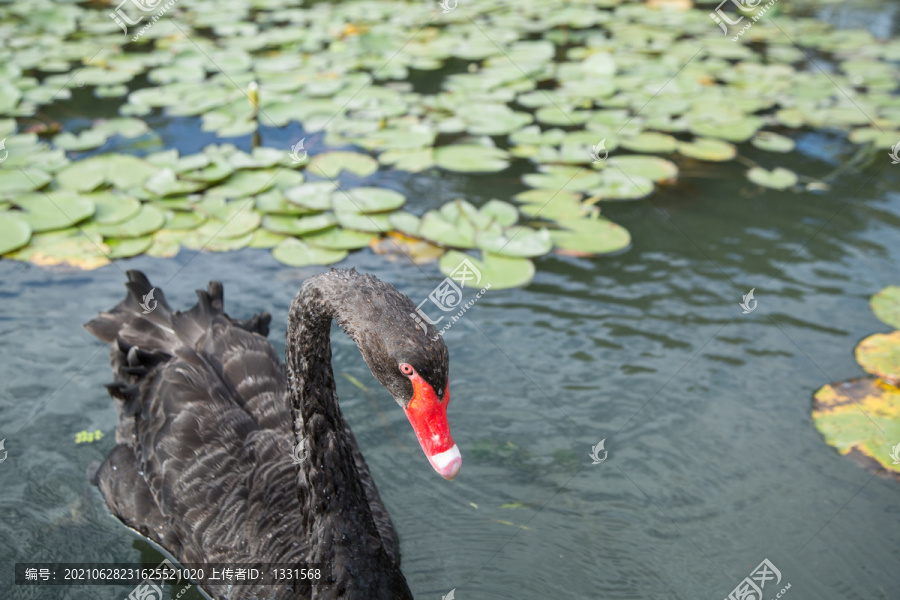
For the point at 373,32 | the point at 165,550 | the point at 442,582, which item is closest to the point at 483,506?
the point at 442,582

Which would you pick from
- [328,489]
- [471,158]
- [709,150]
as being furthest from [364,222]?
[709,150]

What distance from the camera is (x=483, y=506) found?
329cm

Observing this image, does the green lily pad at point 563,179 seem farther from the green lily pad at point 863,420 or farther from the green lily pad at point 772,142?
the green lily pad at point 863,420

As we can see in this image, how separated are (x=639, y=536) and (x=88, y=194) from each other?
12.8 ft

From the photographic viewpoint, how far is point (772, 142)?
19.0 ft

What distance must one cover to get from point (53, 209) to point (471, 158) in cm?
269

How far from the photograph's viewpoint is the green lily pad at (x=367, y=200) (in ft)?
15.7

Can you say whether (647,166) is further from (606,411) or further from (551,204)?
(606,411)

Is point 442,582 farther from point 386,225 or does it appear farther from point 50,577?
point 386,225

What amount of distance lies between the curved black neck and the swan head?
0.34 metres

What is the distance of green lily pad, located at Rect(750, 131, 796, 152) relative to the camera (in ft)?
18.9

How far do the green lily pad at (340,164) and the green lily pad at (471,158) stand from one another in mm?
476

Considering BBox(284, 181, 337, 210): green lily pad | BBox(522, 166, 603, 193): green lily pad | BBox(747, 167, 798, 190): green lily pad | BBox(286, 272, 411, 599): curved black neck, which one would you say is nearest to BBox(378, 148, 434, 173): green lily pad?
BBox(284, 181, 337, 210): green lily pad

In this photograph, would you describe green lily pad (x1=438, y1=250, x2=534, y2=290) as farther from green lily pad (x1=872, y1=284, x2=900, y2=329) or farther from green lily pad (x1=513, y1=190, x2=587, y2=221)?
green lily pad (x1=872, y1=284, x2=900, y2=329)
